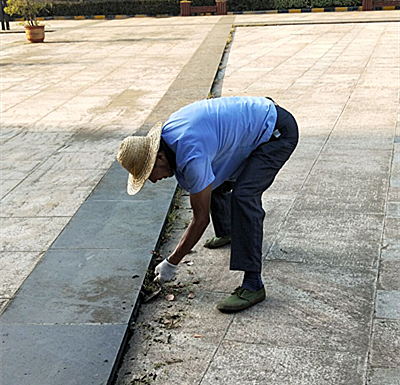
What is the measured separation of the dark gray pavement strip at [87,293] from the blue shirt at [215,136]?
0.85m

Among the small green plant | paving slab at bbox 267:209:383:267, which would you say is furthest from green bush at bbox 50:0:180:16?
paving slab at bbox 267:209:383:267

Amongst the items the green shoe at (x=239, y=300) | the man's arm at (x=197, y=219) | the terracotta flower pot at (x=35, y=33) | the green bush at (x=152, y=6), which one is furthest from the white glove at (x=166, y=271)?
the green bush at (x=152, y=6)

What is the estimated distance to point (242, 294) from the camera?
3697mm

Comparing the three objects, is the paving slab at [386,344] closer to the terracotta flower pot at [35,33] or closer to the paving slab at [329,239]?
the paving slab at [329,239]

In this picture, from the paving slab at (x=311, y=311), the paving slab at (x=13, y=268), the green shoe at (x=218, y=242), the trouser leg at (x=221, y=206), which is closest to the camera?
the paving slab at (x=311, y=311)

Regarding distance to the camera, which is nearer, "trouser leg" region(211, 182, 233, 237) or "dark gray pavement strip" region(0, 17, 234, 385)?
"dark gray pavement strip" region(0, 17, 234, 385)

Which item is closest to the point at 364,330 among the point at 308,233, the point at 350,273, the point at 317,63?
the point at 350,273

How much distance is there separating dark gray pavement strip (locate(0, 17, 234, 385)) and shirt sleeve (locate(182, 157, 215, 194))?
837mm

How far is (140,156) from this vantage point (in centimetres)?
340

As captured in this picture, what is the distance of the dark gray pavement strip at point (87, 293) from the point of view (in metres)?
3.19

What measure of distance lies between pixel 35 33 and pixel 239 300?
1456 centimetres

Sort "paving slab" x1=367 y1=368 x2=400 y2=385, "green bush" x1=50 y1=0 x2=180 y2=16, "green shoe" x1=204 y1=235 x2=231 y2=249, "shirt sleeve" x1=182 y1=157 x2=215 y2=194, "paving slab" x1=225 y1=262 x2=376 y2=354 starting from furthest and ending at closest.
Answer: "green bush" x1=50 y1=0 x2=180 y2=16, "green shoe" x1=204 y1=235 x2=231 y2=249, "paving slab" x1=225 y1=262 x2=376 y2=354, "shirt sleeve" x1=182 y1=157 x2=215 y2=194, "paving slab" x1=367 y1=368 x2=400 y2=385

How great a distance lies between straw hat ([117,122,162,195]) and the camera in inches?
132

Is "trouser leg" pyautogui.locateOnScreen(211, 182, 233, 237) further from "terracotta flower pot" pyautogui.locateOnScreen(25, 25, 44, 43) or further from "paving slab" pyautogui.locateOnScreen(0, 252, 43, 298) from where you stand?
"terracotta flower pot" pyautogui.locateOnScreen(25, 25, 44, 43)
